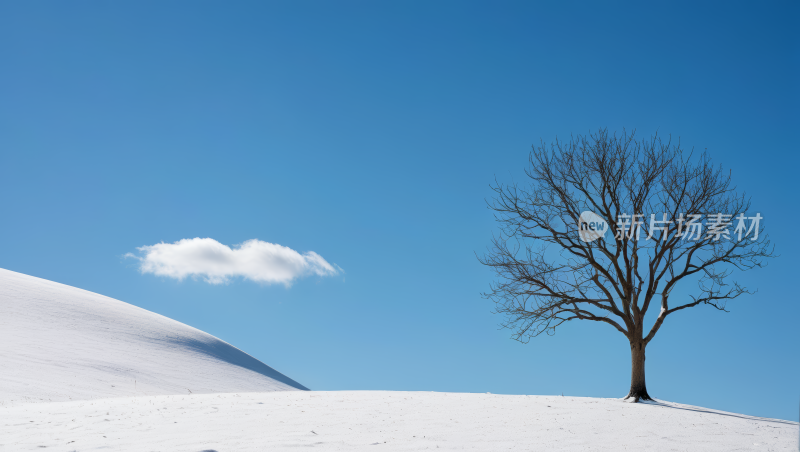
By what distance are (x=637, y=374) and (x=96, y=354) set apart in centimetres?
2543

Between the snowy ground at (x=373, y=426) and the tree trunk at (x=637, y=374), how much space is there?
2.19m

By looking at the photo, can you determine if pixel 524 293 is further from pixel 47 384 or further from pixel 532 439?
pixel 47 384

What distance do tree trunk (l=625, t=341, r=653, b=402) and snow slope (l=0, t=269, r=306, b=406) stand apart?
63.8 feet

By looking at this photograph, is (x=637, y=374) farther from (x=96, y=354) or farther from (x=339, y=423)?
(x=96, y=354)

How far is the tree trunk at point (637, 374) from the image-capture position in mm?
17328

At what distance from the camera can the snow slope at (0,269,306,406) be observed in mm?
20703

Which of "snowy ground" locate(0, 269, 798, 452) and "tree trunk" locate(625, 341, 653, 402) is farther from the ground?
"tree trunk" locate(625, 341, 653, 402)

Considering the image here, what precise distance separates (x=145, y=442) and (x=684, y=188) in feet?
61.0

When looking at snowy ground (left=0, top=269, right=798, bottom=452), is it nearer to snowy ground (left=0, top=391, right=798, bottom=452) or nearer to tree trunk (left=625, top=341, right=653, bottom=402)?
snowy ground (left=0, top=391, right=798, bottom=452)

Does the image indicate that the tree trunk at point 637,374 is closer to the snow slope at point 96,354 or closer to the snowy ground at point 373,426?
the snowy ground at point 373,426

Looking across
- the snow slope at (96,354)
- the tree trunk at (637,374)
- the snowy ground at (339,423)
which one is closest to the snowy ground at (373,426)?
the snowy ground at (339,423)

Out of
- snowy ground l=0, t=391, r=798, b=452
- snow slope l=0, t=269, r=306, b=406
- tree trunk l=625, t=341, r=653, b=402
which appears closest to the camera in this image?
snowy ground l=0, t=391, r=798, b=452

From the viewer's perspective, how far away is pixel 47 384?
64.9ft

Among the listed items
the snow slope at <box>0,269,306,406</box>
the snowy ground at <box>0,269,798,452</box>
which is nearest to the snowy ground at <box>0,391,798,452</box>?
the snowy ground at <box>0,269,798,452</box>
